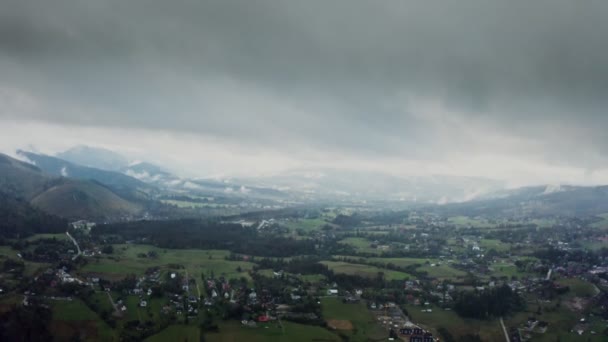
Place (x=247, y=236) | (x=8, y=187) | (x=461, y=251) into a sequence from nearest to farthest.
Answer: (x=461, y=251), (x=247, y=236), (x=8, y=187)

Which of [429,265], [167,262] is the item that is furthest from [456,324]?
[167,262]

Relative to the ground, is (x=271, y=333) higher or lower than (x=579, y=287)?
lower

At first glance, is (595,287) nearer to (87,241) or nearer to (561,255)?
(561,255)

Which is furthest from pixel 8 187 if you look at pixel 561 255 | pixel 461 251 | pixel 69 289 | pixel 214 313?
pixel 561 255

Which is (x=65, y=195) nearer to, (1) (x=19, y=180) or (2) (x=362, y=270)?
(1) (x=19, y=180)

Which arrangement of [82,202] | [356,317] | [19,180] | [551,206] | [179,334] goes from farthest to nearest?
1. [551,206]
2. [19,180]
3. [82,202]
4. [356,317]
5. [179,334]

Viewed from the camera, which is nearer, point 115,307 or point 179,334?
point 179,334
